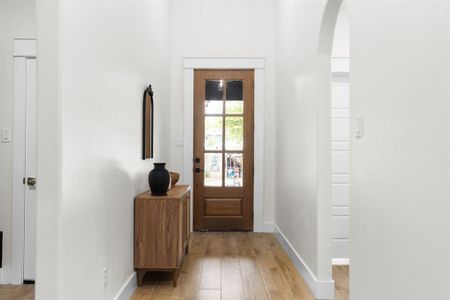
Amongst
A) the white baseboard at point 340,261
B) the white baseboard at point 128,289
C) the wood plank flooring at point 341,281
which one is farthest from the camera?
the white baseboard at point 340,261

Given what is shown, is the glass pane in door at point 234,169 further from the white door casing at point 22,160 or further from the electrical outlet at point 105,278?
the electrical outlet at point 105,278

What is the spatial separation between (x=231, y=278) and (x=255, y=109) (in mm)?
2696

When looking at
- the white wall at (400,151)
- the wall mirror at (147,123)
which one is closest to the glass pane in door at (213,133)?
the wall mirror at (147,123)

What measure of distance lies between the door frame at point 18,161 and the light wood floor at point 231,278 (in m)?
0.18

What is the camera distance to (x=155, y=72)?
4172 mm

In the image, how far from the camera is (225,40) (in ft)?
17.8

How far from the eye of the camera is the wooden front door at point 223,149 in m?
5.39

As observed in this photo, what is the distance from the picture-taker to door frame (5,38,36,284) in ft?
10.2

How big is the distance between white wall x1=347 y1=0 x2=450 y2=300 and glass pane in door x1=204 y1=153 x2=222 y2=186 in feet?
10.8

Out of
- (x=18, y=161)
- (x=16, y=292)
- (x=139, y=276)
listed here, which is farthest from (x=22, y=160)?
(x=139, y=276)

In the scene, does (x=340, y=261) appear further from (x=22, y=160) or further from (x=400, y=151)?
(x=22, y=160)

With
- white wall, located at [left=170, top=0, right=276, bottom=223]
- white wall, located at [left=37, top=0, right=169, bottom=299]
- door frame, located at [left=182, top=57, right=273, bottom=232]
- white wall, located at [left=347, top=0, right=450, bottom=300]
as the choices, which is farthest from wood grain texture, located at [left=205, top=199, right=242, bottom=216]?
white wall, located at [left=347, top=0, right=450, bottom=300]

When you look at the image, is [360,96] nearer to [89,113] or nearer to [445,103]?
[445,103]

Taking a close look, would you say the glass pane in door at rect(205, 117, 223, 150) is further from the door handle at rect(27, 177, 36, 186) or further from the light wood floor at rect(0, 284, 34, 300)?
the light wood floor at rect(0, 284, 34, 300)
